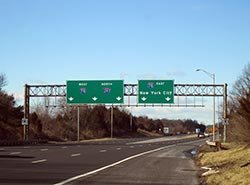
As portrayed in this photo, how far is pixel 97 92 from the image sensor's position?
5888 centimetres

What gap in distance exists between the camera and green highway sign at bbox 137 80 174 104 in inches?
2314

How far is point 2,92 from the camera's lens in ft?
244

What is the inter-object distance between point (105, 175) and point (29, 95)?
46.4 meters

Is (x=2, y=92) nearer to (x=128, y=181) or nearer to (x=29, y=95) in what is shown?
(x=29, y=95)

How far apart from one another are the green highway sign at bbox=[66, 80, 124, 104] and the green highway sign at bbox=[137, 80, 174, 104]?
8.28 feet

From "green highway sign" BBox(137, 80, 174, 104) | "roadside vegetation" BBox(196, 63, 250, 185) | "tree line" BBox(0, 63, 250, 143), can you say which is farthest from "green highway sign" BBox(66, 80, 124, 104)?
"roadside vegetation" BBox(196, 63, 250, 185)

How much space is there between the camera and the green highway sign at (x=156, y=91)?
193 feet

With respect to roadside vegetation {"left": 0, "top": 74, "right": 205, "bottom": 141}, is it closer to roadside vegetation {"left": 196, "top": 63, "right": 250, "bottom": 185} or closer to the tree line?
the tree line

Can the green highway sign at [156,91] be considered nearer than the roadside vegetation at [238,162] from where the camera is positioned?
No

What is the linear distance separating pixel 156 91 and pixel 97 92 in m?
7.05

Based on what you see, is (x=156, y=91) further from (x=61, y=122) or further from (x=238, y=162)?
(x=61, y=122)

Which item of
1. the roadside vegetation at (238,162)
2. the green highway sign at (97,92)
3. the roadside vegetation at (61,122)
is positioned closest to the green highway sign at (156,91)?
the green highway sign at (97,92)

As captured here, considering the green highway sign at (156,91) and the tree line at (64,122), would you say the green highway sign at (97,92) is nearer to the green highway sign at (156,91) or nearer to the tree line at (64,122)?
the green highway sign at (156,91)

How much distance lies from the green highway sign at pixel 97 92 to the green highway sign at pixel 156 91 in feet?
8.28
